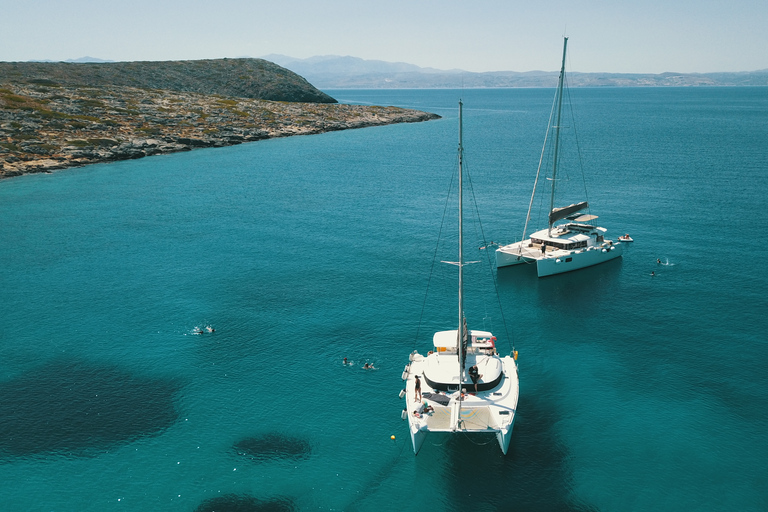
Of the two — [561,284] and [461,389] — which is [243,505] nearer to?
[461,389]

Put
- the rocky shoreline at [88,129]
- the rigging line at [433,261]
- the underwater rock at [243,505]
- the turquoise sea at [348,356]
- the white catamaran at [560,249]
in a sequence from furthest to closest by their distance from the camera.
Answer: the rocky shoreline at [88,129], the white catamaran at [560,249], the rigging line at [433,261], the turquoise sea at [348,356], the underwater rock at [243,505]

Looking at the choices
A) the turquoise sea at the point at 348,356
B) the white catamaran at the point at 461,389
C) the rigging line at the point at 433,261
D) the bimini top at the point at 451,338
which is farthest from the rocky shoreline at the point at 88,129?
the white catamaran at the point at 461,389

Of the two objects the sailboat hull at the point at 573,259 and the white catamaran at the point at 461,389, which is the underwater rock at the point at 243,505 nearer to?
the white catamaran at the point at 461,389

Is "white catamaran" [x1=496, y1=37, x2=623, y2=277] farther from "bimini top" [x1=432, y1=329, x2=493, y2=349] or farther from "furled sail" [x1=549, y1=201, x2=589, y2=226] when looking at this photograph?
"bimini top" [x1=432, y1=329, x2=493, y2=349]

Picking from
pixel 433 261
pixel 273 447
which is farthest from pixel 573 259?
pixel 273 447

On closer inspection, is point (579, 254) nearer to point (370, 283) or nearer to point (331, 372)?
point (370, 283)

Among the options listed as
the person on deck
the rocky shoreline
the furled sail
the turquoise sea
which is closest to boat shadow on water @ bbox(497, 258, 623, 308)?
the turquoise sea

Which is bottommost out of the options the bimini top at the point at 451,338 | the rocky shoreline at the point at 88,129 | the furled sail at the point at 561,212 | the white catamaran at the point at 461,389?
the white catamaran at the point at 461,389
